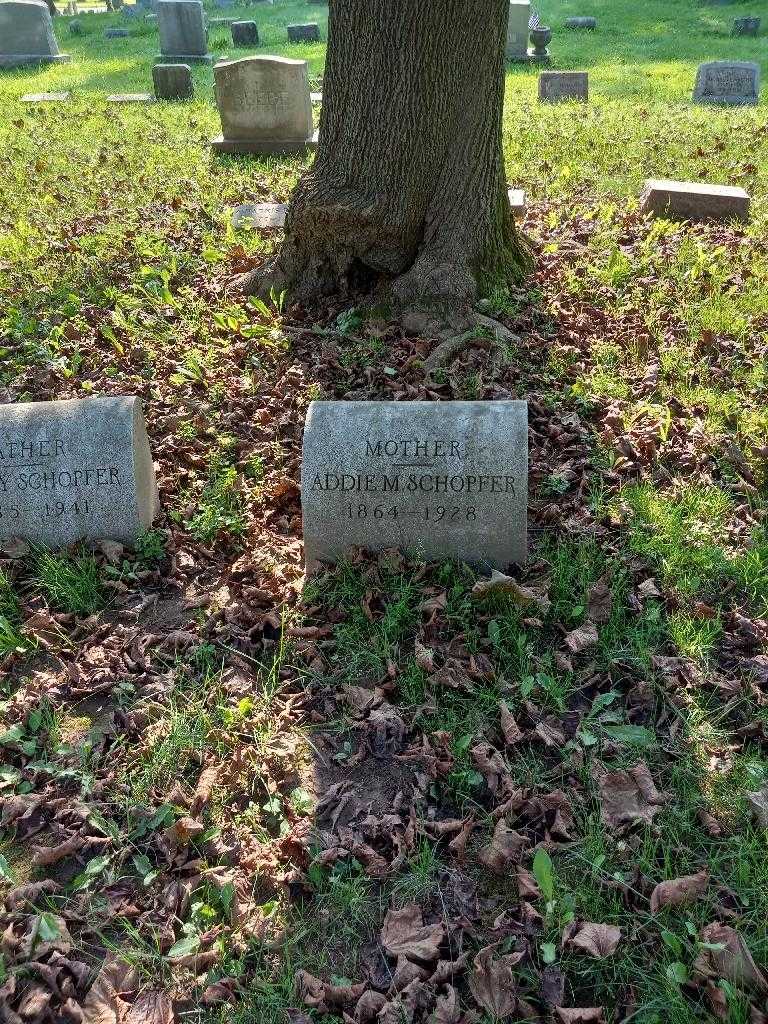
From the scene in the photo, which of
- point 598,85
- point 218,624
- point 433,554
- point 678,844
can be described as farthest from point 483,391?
point 598,85

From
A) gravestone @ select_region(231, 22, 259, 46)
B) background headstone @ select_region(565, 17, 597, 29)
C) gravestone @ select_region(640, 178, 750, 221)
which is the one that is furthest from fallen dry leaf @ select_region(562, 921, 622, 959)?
background headstone @ select_region(565, 17, 597, 29)

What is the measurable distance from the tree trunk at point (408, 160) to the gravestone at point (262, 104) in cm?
504

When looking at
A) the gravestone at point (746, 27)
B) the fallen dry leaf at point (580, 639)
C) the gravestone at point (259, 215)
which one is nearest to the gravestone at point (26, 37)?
the gravestone at point (259, 215)

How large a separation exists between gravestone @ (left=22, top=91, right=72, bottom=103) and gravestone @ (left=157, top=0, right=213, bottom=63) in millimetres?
3745

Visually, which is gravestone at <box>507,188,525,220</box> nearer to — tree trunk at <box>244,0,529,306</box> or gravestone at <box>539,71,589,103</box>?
tree trunk at <box>244,0,529,306</box>

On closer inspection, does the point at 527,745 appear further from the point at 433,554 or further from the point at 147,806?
the point at 147,806

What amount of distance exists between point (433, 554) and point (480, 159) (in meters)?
3.03

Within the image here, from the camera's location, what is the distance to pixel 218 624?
328 cm

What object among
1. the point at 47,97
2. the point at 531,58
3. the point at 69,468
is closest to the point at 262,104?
the point at 47,97

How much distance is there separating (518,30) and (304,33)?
20.1 ft

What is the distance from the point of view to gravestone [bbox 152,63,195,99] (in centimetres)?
1280

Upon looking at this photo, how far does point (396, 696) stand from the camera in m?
2.94

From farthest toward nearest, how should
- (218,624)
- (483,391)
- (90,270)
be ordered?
(90,270), (483,391), (218,624)

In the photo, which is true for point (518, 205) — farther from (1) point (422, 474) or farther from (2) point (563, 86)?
(2) point (563, 86)
